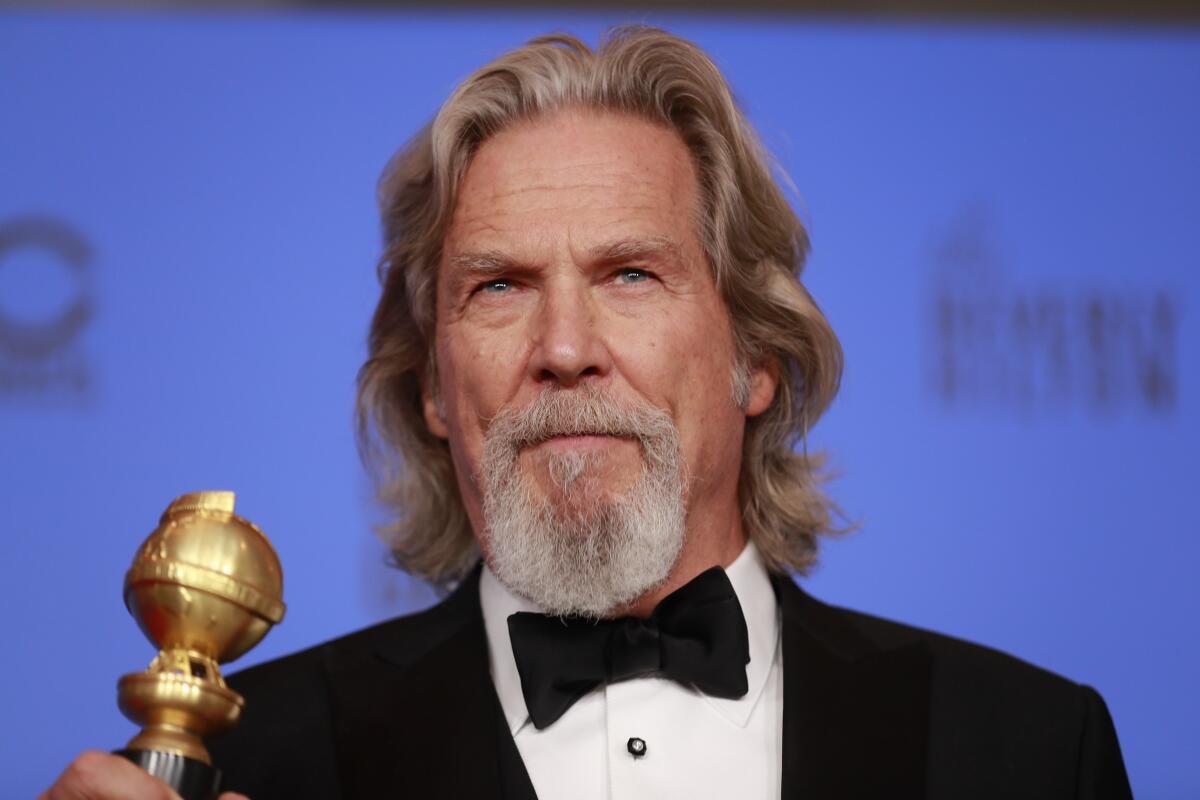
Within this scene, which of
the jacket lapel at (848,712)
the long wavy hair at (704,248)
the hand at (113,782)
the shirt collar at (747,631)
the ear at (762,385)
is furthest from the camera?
the ear at (762,385)

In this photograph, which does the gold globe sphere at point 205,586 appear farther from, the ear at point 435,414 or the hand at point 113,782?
the ear at point 435,414

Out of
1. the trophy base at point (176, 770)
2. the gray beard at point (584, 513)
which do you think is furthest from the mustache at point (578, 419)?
the trophy base at point (176, 770)

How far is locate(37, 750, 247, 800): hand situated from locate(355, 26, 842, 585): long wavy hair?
1081 mm

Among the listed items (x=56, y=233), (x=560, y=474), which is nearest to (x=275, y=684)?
(x=560, y=474)

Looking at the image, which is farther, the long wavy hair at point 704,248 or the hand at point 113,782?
the long wavy hair at point 704,248

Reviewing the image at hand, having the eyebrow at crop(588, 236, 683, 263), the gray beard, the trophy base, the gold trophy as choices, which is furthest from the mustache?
the trophy base

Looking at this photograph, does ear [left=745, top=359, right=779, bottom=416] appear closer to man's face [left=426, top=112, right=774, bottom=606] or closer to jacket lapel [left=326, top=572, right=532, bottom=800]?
man's face [left=426, top=112, right=774, bottom=606]

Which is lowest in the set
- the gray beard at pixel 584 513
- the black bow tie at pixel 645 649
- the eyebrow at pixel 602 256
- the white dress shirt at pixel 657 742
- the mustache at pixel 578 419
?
the white dress shirt at pixel 657 742

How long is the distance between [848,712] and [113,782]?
101 centimetres

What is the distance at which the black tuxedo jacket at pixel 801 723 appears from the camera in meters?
1.91

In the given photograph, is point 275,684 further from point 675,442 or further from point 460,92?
point 460,92

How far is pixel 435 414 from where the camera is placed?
235 cm

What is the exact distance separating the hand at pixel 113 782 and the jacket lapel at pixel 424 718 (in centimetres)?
62

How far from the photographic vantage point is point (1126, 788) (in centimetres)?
205
